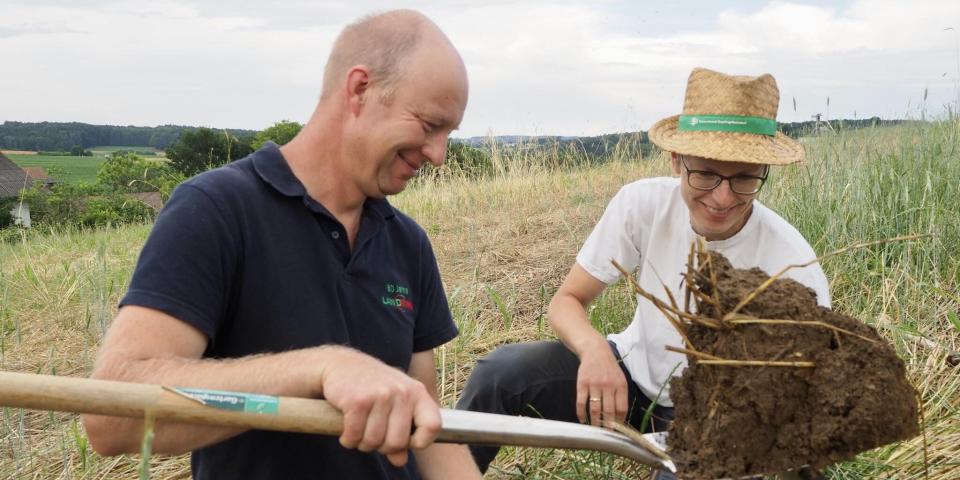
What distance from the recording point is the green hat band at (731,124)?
245cm

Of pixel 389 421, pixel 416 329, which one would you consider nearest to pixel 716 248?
pixel 416 329

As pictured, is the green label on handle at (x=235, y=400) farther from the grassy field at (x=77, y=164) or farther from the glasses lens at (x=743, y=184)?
the grassy field at (x=77, y=164)

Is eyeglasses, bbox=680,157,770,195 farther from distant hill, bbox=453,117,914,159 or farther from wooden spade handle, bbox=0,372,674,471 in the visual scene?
distant hill, bbox=453,117,914,159

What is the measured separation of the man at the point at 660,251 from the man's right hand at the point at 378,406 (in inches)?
49.2

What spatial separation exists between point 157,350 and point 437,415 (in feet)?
1.88

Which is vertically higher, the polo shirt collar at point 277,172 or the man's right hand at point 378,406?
the polo shirt collar at point 277,172

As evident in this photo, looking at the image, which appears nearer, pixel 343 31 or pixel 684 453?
pixel 684 453

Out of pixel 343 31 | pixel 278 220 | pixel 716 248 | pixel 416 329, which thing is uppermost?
pixel 343 31

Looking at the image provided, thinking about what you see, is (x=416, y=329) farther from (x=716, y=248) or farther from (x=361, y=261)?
(x=716, y=248)

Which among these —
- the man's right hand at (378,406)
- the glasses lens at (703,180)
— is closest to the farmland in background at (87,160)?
the glasses lens at (703,180)

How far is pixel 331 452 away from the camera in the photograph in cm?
175

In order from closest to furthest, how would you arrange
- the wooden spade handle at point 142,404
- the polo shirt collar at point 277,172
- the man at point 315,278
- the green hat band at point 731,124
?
the wooden spade handle at point 142,404
the man at point 315,278
the polo shirt collar at point 277,172
the green hat band at point 731,124

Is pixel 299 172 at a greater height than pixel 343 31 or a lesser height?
lesser

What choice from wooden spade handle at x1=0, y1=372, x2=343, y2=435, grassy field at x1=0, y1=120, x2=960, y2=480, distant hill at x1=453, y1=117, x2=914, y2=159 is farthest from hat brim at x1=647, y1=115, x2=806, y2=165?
distant hill at x1=453, y1=117, x2=914, y2=159
